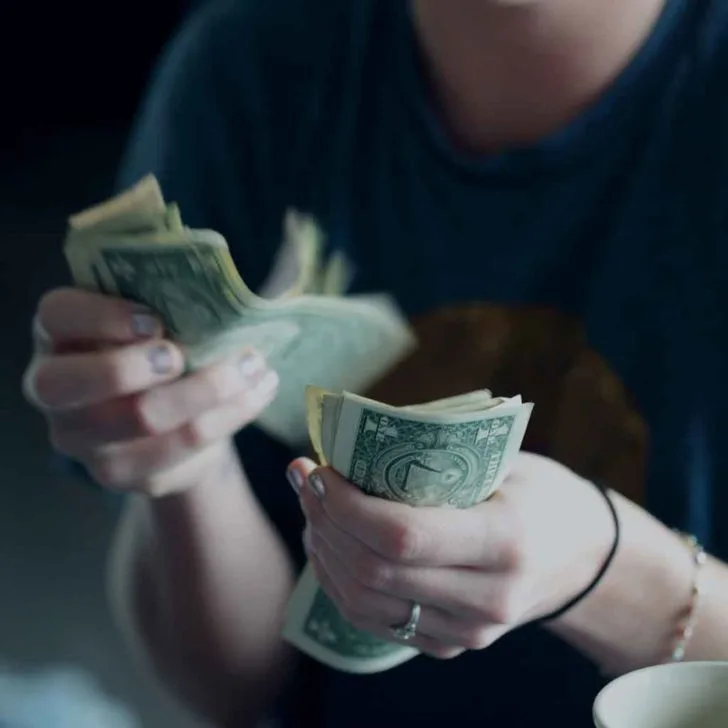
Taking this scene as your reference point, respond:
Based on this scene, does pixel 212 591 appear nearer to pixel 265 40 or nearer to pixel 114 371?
pixel 114 371

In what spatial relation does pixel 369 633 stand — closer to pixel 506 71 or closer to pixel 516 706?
pixel 516 706

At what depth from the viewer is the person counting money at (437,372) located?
0.41 m

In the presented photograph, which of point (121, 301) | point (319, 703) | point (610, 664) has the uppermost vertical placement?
point (121, 301)

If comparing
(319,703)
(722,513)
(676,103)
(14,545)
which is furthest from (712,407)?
(14,545)

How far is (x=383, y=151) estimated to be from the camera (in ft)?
1.89

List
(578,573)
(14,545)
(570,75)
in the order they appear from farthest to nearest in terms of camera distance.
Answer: (14,545)
(570,75)
(578,573)

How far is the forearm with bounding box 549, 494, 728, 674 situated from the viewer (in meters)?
0.45

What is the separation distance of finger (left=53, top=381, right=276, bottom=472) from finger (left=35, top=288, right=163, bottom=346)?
49 mm

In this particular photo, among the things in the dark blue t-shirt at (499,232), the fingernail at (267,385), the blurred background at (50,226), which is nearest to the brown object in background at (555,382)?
the dark blue t-shirt at (499,232)

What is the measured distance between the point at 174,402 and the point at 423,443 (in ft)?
0.46

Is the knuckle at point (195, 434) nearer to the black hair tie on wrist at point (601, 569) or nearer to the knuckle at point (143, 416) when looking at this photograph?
the knuckle at point (143, 416)

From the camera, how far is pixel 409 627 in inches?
16.3

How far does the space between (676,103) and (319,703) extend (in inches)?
16.0

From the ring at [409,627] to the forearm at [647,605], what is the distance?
8 cm
